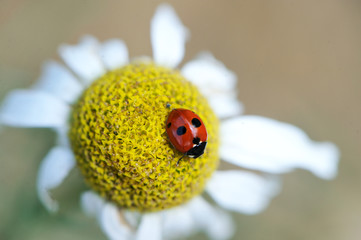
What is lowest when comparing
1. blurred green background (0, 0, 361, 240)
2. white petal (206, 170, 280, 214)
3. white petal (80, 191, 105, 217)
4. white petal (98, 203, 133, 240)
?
white petal (98, 203, 133, 240)

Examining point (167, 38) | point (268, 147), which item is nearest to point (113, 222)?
point (268, 147)

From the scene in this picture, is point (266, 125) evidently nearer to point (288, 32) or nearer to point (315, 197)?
point (315, 197)

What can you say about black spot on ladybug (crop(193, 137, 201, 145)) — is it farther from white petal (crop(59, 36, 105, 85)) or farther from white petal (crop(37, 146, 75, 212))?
white petal (crop(59, 36, 105, 85))

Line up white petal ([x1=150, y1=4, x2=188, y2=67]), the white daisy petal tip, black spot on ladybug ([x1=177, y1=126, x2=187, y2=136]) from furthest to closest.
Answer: white petal ([x1=150, y1=4, x2=188, y2=67]), the white daisy petal tip, black spot on ladybug ([x1=177, y1=126, x2=187, y2=136])

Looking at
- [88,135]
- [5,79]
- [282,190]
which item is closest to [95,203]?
[88,135]

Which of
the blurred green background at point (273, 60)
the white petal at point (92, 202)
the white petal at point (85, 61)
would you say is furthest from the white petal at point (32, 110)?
the blurred green background at point (273, 60)

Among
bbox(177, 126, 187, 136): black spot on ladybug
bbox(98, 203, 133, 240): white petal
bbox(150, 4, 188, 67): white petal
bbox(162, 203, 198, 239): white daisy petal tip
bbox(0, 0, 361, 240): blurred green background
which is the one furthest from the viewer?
bbox(0, 0, 361, 240): blurred green background

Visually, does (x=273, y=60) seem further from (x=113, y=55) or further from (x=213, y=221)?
(x=113, y=55)

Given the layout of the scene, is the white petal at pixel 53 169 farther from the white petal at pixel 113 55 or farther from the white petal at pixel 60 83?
the white petal at pixel 113 55

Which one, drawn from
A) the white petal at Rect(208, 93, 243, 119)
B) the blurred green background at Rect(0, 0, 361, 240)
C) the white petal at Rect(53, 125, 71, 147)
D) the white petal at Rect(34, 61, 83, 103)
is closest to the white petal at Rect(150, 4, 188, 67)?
the white petal at Rect(208, 93, 243, 119)
